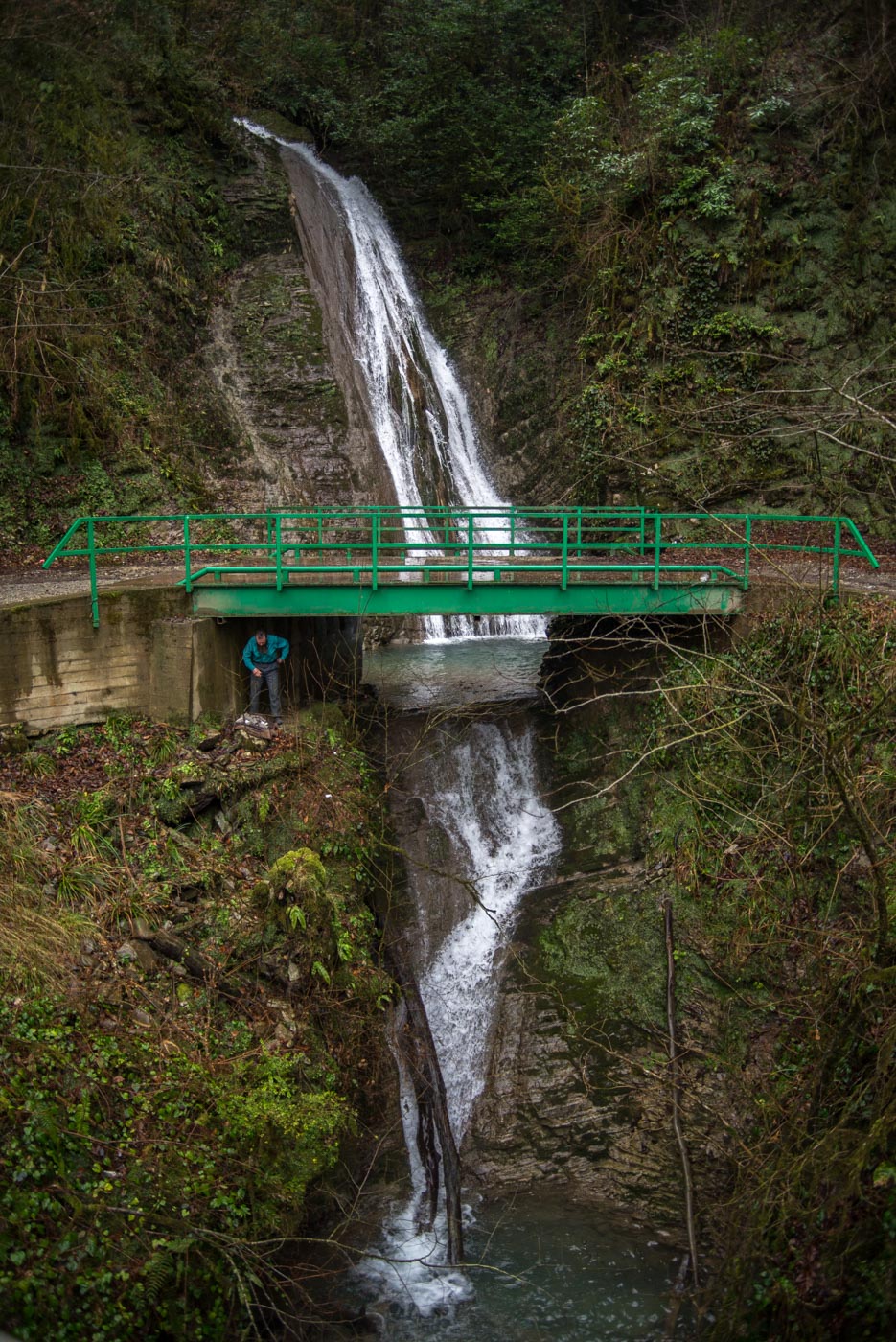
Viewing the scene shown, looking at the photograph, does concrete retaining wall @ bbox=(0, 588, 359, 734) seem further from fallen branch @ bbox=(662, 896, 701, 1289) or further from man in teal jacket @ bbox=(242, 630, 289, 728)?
fallen branch @ bbox=(662, 896, 701, 1289)

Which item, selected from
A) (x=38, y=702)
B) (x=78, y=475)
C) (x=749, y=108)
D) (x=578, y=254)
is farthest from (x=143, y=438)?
(x=749, y=108)

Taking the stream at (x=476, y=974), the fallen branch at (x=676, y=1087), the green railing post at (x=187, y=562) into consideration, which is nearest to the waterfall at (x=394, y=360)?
the stream at (x=476, y=974)

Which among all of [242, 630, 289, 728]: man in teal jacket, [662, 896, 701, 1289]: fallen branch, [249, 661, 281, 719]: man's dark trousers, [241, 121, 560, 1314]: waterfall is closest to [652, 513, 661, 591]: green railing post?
[241, 121, 560, 1314]: waterfall

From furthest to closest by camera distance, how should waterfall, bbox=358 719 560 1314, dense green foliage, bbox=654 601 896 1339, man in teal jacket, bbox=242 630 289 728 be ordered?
man in teal jacket, bbox=242 630 289 728
waterfall, bbox=358 719 560 1314
dense green foliage, bbox=654 601 896 1339

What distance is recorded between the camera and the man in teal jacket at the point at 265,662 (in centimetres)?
1305

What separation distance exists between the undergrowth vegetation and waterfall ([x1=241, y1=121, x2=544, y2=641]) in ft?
28.1

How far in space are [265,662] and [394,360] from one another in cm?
1154

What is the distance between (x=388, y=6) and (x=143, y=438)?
17.3 m

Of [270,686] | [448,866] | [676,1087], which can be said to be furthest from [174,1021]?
[270,686]

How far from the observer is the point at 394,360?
74.1 feet

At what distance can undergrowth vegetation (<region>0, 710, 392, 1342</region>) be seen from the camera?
22.2 feet

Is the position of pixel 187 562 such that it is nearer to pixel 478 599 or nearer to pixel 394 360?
pixel 478 599

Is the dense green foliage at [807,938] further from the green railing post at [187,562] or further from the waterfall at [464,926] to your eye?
the green railing post at [187,562]

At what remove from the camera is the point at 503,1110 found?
32.8ft
